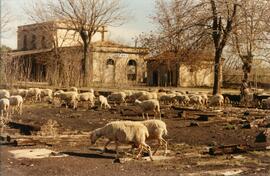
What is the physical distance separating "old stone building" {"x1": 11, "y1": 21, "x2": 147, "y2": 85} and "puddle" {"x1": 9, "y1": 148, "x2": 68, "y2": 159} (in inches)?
1131

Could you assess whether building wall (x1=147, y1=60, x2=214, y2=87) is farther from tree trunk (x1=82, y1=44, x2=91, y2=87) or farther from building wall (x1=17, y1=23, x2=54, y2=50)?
building wall (x1=17, y1=23, x2=54, y2=50)

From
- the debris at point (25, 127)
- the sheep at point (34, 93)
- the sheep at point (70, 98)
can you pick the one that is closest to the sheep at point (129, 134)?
the debris at point (25, 127)

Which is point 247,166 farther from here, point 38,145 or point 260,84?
point 260,84

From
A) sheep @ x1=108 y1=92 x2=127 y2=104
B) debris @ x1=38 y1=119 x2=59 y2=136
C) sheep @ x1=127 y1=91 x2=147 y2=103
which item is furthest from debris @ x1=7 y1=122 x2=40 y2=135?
sheep @ x1=108 y1=92 x2=127 y2=104

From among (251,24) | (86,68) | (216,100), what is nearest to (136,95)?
(216,100)

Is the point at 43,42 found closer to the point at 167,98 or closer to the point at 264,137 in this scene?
the point at 167,98

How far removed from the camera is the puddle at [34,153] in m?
11.7

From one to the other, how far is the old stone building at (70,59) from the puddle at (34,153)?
28729 millimetres

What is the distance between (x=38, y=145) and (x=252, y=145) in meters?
5.40

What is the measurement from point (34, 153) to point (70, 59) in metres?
35.9

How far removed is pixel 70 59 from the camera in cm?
4759

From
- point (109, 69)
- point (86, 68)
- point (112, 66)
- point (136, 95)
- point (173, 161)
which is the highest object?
point (112, 66)

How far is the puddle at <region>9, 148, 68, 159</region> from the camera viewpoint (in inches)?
461

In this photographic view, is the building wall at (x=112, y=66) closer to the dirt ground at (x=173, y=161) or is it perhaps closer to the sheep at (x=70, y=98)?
the sheep at (x=70, y=98)
